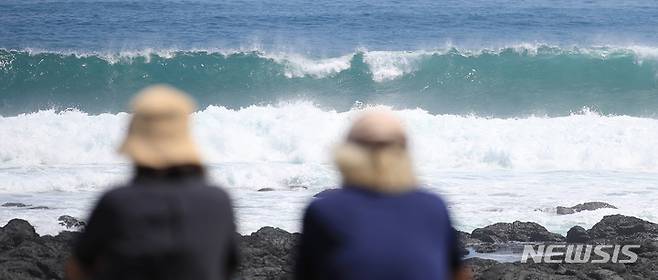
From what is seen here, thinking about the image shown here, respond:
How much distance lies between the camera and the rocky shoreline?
9352mm

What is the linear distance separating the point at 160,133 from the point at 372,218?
0.54 meters

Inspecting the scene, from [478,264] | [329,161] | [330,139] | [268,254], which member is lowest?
[330,139]

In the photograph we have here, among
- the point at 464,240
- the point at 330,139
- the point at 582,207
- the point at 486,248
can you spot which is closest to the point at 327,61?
the point at 330,139

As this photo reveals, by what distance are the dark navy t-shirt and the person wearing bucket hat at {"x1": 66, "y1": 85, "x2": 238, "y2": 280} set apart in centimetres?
21

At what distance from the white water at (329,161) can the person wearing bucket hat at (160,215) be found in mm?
9892

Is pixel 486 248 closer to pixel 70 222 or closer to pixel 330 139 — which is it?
pixel 70 222

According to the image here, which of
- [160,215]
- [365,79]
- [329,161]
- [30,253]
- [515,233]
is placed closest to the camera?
[160,215]

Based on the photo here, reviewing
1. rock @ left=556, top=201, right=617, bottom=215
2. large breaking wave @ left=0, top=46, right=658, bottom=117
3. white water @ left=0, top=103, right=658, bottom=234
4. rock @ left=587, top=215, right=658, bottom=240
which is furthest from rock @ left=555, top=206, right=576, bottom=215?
large breaking wave @ left=0, top=46, right=658, bottom=117

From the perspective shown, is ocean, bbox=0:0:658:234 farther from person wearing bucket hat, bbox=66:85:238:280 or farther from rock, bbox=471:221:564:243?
person wearing bucket hat, bbox=66:85:238:280

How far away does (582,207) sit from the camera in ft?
46.1

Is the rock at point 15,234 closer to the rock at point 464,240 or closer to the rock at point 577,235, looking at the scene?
the rock at point 464,240

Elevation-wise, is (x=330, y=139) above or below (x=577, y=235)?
below

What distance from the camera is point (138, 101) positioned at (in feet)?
9.49

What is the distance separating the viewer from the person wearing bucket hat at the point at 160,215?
2.85m
